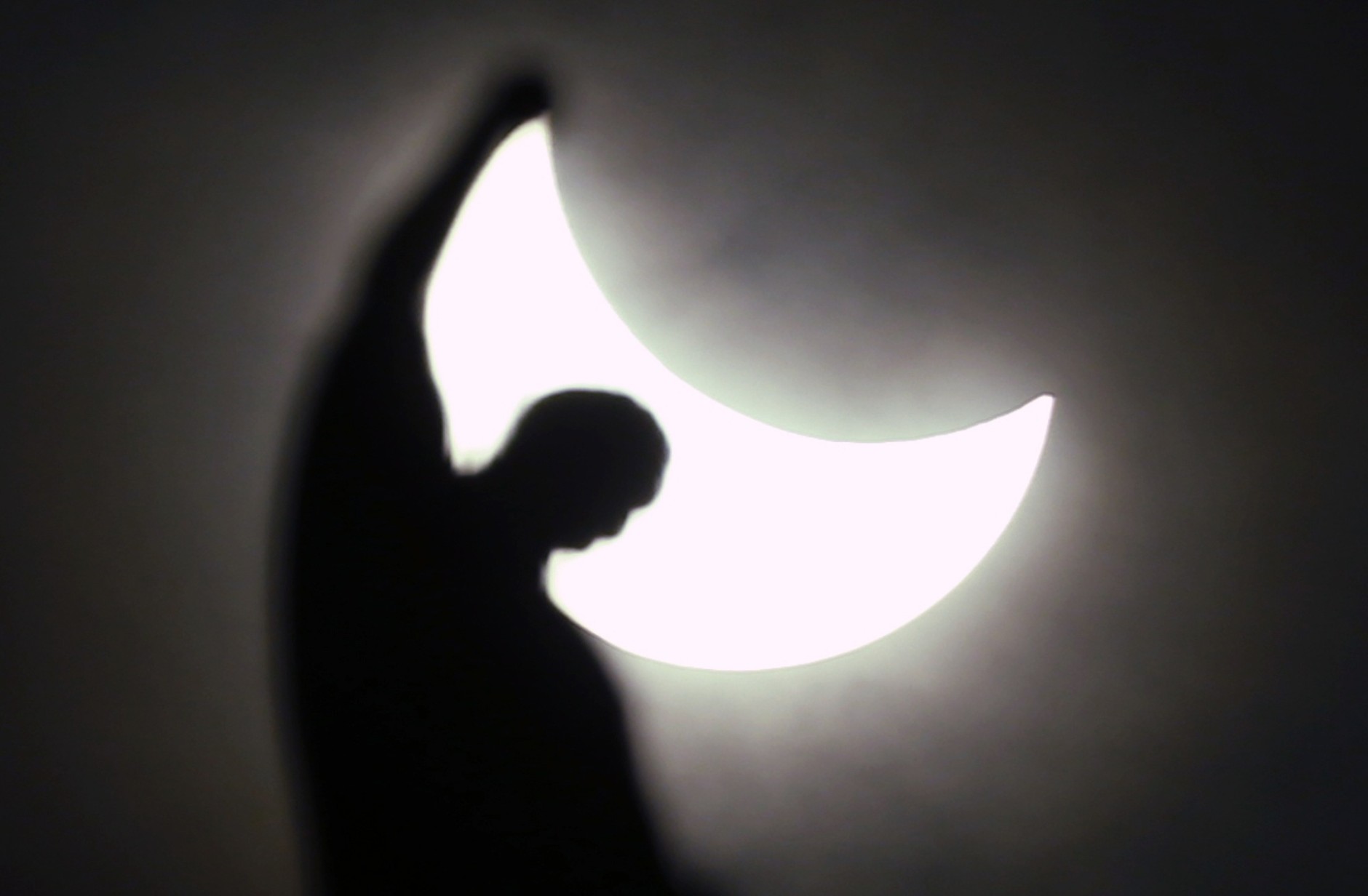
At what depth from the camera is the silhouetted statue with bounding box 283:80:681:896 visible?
1.12m

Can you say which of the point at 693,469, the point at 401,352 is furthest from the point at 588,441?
the point at 401,352

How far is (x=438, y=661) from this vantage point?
44.9 inches

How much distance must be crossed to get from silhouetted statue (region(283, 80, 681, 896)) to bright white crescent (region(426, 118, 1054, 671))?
0.20ft

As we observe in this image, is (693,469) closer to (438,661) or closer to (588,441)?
(588,441)

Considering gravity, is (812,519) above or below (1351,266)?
below

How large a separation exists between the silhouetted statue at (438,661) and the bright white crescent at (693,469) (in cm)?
6

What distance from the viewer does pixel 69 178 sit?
1089mm

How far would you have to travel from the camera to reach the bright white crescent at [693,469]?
1.06 meters

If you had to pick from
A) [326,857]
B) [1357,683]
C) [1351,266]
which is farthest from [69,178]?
[1357,683]

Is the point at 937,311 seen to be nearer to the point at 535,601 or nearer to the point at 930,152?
the point at 930,152

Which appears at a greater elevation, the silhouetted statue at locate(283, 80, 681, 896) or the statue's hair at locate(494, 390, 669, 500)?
the statue's hair at locate(494, 390, 669, 500)

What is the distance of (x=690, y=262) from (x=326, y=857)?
2.48 ft

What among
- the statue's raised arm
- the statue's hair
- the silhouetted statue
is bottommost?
the silhouetted statue

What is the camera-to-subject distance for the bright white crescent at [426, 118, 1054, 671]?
1058 millimetres
